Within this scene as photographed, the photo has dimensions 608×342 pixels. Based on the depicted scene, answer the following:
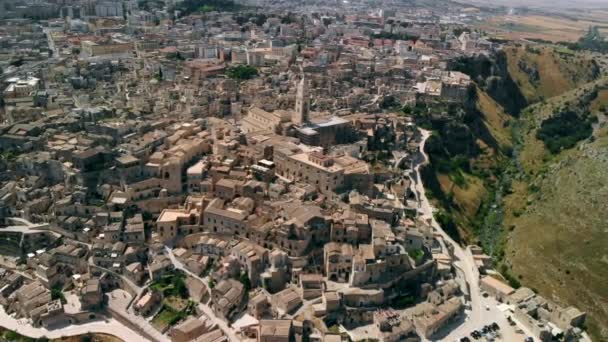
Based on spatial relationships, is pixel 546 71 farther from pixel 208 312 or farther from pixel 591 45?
pixel 208 312

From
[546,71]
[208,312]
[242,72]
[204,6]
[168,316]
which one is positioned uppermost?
[204,6]

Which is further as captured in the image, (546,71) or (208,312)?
(546,71)

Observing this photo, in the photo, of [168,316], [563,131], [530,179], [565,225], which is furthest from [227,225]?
[563,131]

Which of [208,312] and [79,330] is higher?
[208,312]

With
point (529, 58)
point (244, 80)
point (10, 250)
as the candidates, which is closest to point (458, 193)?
point (244, 80)

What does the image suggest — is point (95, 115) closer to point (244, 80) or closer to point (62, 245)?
point (62, 245)

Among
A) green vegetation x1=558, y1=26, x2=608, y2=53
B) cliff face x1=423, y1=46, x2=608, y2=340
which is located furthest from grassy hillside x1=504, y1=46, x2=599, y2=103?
green vegetation x1=558, y1=26, x2=608, y2=53
